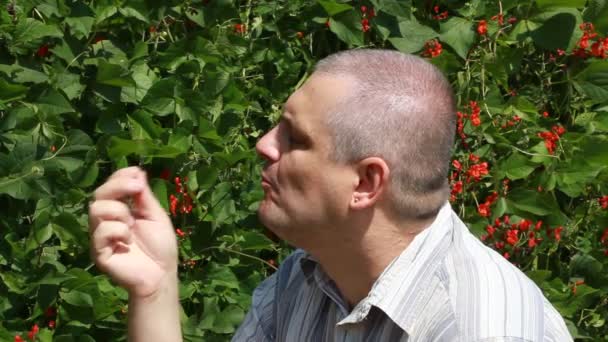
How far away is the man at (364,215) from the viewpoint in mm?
2150

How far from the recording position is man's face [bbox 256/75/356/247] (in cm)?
225

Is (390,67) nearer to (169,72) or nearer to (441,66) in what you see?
(169,72)

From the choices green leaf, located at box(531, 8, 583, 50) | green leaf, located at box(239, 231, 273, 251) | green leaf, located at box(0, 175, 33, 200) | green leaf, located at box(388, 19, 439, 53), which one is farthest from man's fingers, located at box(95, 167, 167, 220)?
green leaf, located at box(531, 8, 583, 50)

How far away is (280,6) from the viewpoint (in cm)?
343

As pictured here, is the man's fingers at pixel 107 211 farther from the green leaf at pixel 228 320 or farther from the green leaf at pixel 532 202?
the green leaf at pixel 532 202

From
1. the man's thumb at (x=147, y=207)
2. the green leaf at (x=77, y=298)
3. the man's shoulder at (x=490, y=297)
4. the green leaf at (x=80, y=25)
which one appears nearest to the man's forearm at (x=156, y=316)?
the man's thumb at (x=147, y=207)

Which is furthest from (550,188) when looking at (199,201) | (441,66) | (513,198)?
(199,201)

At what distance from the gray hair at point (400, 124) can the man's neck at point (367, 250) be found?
4 cm

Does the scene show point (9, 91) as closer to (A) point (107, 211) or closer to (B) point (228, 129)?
(B) point (228, 129)

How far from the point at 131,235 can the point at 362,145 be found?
18.5 inches

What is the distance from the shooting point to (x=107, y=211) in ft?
6.89

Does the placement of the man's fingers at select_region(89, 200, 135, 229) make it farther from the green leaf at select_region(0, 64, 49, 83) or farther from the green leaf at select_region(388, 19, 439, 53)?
the green leaf at select_region(388, 19, 439, 53)

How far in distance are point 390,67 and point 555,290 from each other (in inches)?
69.1

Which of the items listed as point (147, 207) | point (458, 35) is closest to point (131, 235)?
point (147, 207)
